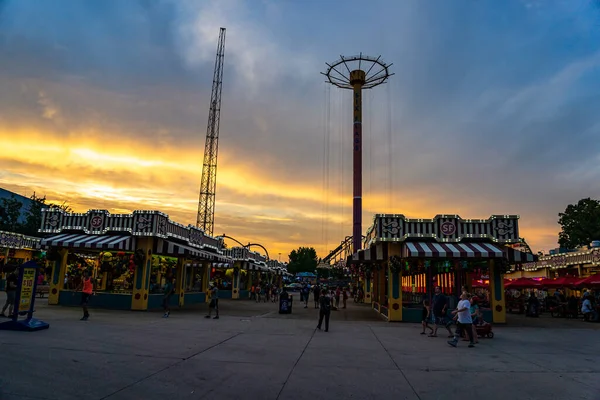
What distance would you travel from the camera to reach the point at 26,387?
20.2 ft

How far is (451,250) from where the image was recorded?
18281mm

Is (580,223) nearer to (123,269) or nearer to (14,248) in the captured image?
(123,269)

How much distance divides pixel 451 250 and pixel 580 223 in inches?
1943

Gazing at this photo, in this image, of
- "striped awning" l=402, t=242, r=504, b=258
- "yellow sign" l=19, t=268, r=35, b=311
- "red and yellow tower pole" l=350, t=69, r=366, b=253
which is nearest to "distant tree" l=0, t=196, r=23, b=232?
"red and yellow tower pole" l=350, t=69, r=366, b=253

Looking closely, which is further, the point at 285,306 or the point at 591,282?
the point at 591,282

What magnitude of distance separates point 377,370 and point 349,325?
886 cm

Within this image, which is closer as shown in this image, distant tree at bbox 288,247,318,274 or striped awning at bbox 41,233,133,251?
striped awning at bbox 41,233,133,251

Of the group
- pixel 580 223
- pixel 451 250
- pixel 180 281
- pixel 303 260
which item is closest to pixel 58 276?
pixel 180 281

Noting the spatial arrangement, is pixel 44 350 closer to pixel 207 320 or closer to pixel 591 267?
pixel 207 320

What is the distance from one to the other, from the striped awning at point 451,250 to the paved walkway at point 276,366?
4.67 meters

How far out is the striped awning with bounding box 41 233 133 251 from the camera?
19.8 metres

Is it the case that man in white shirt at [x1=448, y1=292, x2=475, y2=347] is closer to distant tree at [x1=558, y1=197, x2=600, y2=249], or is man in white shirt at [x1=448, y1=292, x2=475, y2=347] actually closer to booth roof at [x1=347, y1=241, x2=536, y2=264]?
booth roof at [x1=347, y1=241, x2=536, y2=264]

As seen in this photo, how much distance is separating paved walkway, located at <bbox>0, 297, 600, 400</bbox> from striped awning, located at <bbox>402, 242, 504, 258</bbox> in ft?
15.3

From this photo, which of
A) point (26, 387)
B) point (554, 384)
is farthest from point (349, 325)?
point (26, 387)
